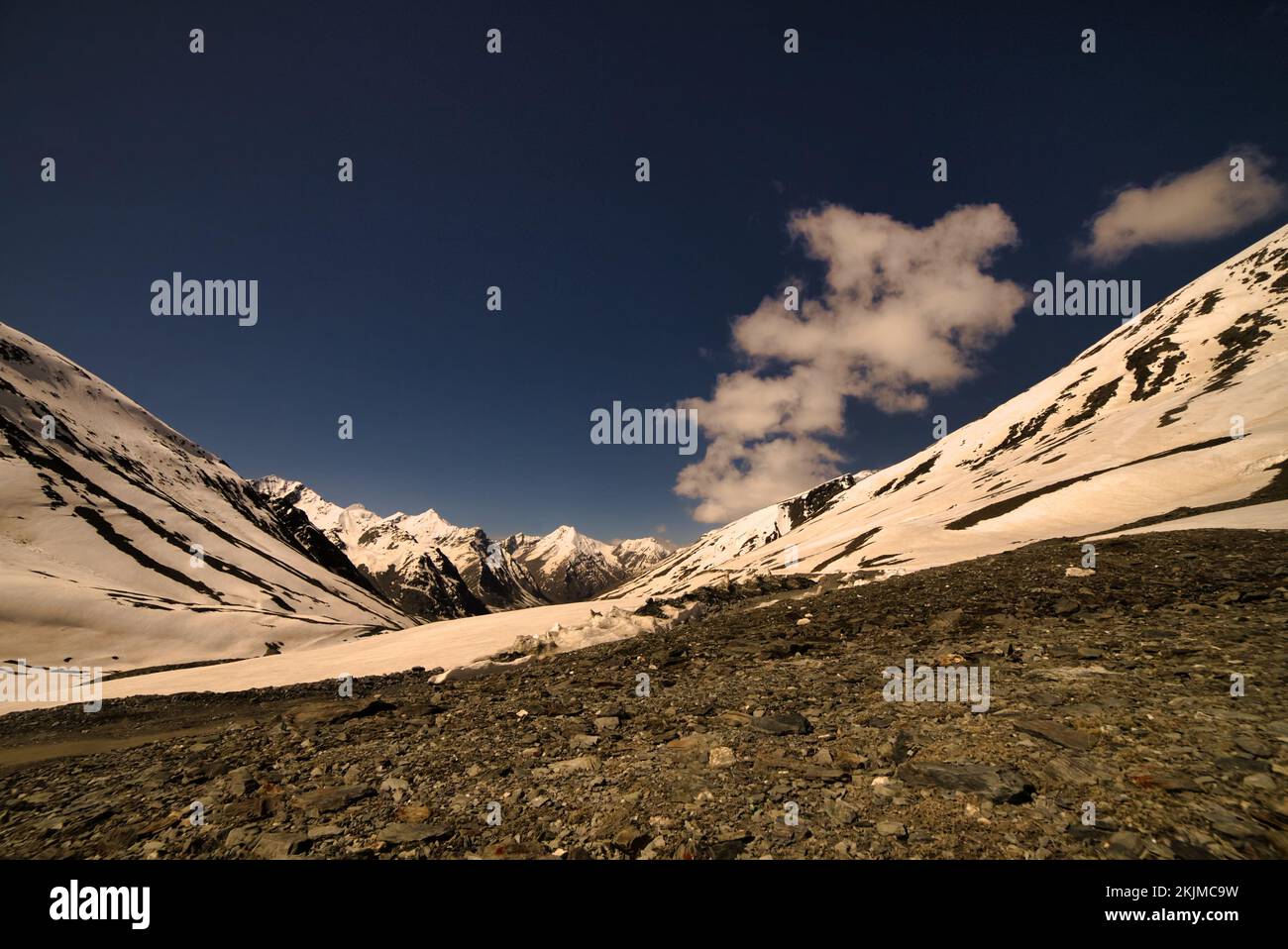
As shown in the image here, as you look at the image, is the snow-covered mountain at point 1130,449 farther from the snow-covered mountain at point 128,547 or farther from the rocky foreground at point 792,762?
the snow-covered mountain at point 128,547

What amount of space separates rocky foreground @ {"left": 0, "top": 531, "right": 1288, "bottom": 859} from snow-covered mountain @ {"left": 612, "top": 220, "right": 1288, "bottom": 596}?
518 inches

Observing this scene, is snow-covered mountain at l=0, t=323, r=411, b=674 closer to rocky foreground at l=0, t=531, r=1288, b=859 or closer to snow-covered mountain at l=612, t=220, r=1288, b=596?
snow-covered mountain at l=612, t=220, r=1288, b=596

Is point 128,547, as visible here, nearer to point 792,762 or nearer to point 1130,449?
point 792,762

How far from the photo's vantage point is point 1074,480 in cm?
5238

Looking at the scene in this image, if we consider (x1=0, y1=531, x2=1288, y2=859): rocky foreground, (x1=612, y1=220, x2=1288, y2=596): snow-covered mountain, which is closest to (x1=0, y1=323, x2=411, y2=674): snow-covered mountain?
(x1=612, y1=220, x2=1288, y2=596): snow-covered mountain

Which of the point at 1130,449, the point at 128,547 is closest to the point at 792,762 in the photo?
the point at 1130,449

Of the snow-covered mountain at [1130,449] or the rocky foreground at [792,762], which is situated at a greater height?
the snow-covered mountain at [1130,449]

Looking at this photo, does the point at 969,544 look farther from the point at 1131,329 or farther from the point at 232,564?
the point at 1131,329

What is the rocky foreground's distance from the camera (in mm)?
5340

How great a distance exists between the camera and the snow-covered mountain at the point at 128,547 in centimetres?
5903

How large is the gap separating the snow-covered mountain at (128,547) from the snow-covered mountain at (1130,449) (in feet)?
211

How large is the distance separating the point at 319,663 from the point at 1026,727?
35282 mm

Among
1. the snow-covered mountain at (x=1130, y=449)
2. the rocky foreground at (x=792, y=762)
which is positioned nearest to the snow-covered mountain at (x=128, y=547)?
the snow-covered mountain at (x=1130, y=449)
